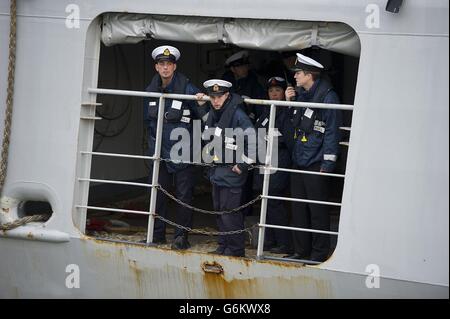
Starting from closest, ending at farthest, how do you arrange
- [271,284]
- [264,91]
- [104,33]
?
[271,284]
[104,33]
[264,91]

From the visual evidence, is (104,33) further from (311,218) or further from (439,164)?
(439,164)

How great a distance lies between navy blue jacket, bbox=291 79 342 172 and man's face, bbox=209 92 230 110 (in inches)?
22.5

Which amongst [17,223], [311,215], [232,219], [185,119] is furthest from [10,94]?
[311,215]

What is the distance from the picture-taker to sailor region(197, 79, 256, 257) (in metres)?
5.91

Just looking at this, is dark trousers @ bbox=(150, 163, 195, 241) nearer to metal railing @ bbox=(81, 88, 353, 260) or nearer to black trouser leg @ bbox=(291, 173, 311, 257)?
metal railing @ bbox=(81, 88, 353, 260)

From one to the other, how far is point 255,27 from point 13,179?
2.34 meters

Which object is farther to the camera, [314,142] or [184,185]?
[184,185]

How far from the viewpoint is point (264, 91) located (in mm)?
7398

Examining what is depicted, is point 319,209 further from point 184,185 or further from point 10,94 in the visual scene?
point 10,94

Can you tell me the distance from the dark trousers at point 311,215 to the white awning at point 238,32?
98 cm

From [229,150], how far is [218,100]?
0.40m

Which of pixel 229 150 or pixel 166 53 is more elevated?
pixel 166 53

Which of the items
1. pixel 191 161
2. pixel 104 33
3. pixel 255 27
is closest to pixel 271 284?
pixel 191 161

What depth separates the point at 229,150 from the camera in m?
5.95
